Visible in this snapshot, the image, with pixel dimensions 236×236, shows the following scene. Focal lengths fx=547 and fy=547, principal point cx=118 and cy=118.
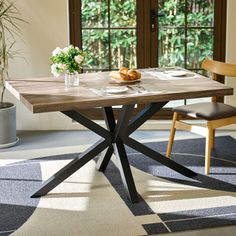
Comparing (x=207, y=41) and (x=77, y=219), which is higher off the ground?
(x=207, y=41)

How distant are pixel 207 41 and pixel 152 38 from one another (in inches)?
21.0

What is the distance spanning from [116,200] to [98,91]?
732mm

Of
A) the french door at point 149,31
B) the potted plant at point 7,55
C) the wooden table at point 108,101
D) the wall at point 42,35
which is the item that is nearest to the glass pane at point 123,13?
the french door at point 149,31

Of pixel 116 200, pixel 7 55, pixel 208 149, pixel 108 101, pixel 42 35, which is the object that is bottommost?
pixel 116 200

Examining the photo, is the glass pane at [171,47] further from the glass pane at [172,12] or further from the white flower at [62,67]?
the white flower at [62,67]

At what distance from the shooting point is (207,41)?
5.29 metres

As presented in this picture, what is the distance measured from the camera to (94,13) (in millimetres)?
5242

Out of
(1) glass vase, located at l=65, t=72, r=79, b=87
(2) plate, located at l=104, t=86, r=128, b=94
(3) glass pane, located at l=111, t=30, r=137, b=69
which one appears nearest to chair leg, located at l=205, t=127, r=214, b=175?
(2) plate, located at l=104, t=86, r=128, b=94

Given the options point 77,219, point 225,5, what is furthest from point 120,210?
point 225,5

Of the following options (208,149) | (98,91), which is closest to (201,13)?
(208,149)

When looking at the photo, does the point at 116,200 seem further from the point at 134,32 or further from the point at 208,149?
the point at 134,32

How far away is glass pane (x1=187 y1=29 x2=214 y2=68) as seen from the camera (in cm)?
527

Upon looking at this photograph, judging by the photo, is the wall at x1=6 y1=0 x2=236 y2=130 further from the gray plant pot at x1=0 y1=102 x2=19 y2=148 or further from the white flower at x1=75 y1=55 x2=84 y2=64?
the white flower at x1=75 y1=55 x2=84 y2=64

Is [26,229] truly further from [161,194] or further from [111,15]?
[111,15]
